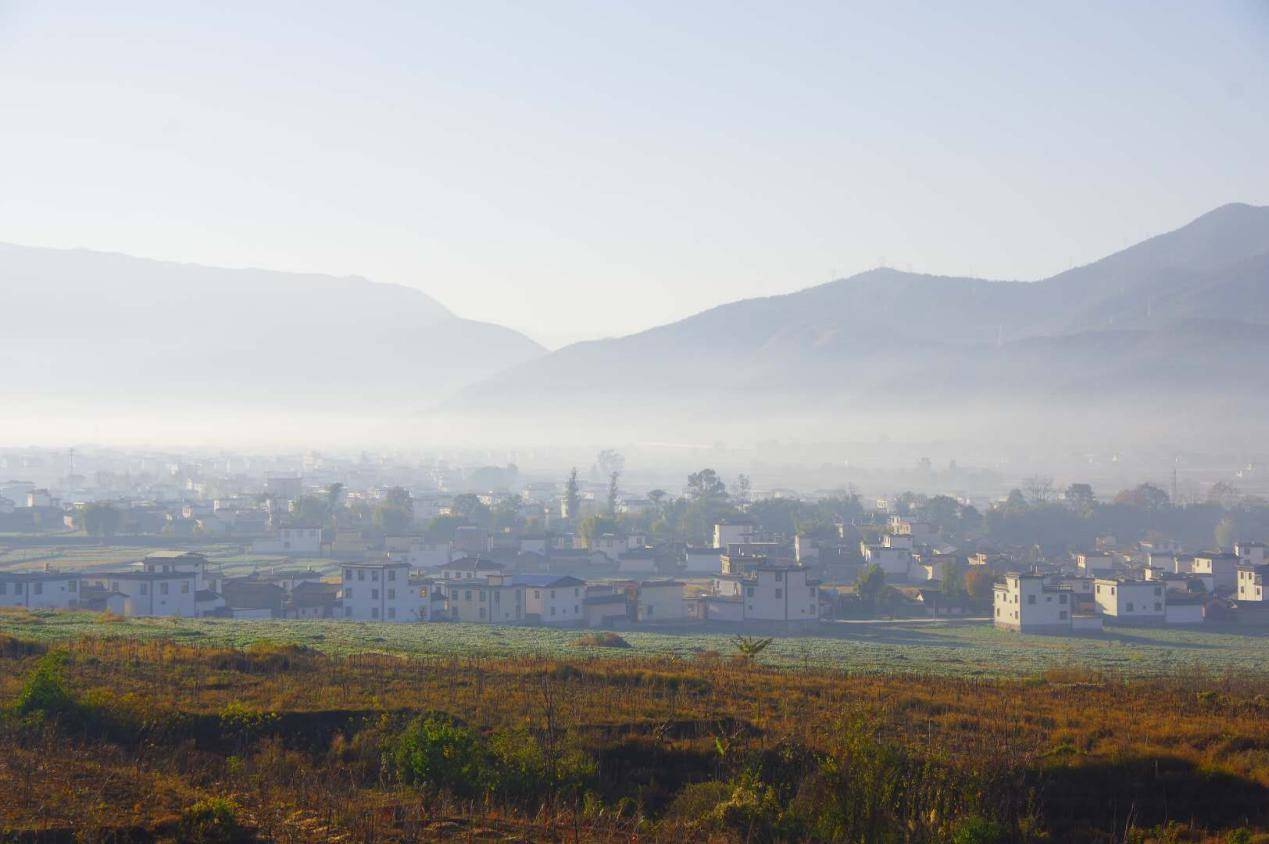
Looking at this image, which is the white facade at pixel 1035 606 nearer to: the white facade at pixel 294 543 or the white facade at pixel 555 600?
the white facade at pixel 555 600

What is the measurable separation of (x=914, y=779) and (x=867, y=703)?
6573 millimetres

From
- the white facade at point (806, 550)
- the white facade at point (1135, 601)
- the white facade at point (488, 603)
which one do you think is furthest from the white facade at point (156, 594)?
the white facade at point (806, 550)

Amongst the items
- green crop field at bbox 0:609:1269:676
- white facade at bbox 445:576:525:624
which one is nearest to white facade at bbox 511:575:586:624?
white facade at bbox 445:576:525:624

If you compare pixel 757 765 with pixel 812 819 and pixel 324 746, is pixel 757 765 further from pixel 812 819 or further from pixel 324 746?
pixel 324 746

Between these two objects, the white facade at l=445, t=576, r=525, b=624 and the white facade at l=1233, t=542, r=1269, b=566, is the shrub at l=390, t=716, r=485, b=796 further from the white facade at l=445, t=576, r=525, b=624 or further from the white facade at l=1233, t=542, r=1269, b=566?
the white facade at l=1233, t=542, r=1269, b=566

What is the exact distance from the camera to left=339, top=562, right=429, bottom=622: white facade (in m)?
46.4

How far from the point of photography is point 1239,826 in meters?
15.5

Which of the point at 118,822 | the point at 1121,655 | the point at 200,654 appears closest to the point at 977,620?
the point at 1121,655

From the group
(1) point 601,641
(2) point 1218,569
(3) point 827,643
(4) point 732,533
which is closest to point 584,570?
(4) point 732,533

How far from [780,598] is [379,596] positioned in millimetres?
15304

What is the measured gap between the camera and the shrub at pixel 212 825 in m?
11.8

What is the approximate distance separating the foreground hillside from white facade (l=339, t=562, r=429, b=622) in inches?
909

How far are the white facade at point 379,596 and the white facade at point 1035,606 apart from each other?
74.5 feet

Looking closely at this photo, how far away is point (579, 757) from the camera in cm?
1573
